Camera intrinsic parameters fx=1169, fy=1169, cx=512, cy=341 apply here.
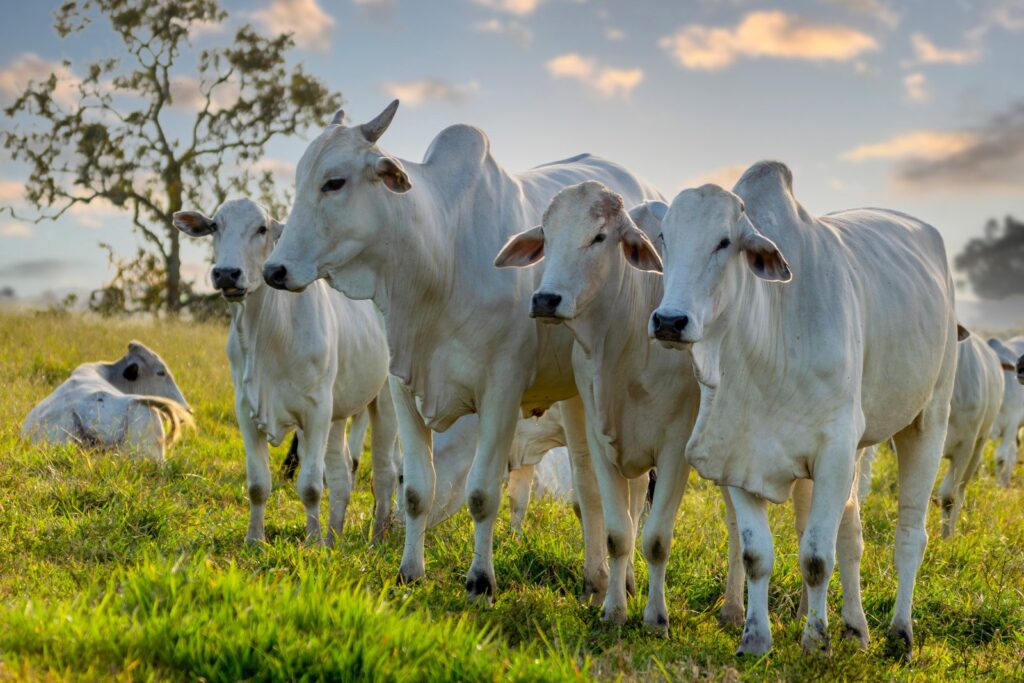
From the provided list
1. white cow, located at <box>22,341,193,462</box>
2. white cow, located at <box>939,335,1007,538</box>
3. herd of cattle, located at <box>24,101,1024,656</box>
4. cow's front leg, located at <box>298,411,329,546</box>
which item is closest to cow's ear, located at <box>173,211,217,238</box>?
herd of cattle, located at <box>24,101,1024,656</box>

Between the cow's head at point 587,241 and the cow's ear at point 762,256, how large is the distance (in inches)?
18.2

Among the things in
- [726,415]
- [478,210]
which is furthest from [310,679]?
[478,210]

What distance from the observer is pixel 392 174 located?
5.65 metres

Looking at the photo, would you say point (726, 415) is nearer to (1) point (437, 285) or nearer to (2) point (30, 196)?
(1) point (437, 285)

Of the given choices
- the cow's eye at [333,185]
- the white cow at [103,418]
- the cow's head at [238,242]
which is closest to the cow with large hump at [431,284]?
the cow's eye at [333,185]

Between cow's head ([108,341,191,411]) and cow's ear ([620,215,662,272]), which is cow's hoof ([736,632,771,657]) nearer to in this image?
cow's ear ([620,215,662,272])

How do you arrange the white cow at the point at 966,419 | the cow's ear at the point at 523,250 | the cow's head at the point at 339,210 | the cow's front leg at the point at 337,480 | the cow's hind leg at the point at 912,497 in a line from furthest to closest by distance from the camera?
the white cow at the point at 966,419 < the cow's front leg at the point at 337,480 < the cow's hind leg at the point at 912,497 < the cow's head at the point at 339,210 < the cow's ear at the point at 523,250

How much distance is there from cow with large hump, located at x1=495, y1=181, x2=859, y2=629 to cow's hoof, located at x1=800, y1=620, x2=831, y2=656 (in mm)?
713

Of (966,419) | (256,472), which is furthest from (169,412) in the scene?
(966,419)

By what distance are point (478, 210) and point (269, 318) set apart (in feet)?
7.05

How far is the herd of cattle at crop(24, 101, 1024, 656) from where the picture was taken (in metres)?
5.08

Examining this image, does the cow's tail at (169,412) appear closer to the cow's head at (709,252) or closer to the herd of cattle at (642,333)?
the herd of cattle at (642,333)

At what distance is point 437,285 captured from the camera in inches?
233

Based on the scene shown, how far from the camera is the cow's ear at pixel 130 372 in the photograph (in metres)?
11.5
